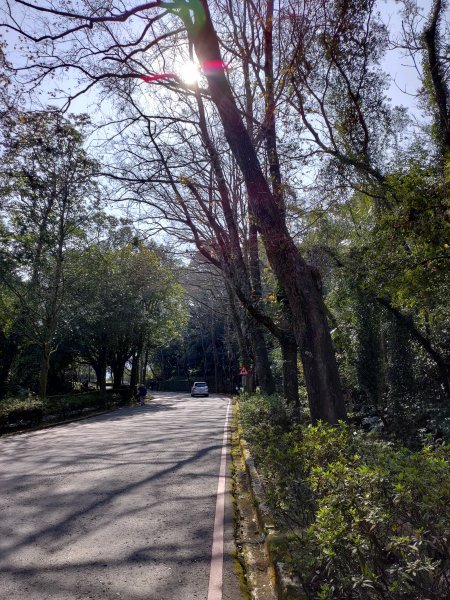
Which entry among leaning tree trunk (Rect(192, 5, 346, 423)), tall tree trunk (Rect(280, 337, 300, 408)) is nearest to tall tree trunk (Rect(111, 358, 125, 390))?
tall tree trunk (Rect(280, 337, 300, 408))

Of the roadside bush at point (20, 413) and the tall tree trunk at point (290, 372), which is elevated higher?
the tall tree trunk at point (290, 372)

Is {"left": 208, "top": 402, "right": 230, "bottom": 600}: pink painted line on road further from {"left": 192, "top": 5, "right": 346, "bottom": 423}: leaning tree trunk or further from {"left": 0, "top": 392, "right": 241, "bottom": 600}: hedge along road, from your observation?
{"left": 192, "top": 5, "right": 346, "bottom": 423}: leaning tree trunk

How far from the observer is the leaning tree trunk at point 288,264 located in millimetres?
8039

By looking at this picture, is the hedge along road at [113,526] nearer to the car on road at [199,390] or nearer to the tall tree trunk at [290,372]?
the tall tree trunk at [290,372]

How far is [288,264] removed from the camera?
834 cm

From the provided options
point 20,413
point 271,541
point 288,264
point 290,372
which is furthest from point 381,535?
point 20,413

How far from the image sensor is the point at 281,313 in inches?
588

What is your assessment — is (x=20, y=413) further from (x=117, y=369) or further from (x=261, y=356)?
(x=117, y=369)

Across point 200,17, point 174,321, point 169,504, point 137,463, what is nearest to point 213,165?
Result: point 200,17

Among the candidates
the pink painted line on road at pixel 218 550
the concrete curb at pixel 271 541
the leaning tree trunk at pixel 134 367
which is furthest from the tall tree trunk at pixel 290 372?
the leaning tree trunk at pixel 134 367

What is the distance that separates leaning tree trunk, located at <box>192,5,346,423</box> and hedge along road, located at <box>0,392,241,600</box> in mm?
2241

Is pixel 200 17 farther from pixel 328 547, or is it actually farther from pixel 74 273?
pixel 74 273

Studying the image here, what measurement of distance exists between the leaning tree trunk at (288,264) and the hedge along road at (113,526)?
224cm

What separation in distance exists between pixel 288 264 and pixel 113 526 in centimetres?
465
